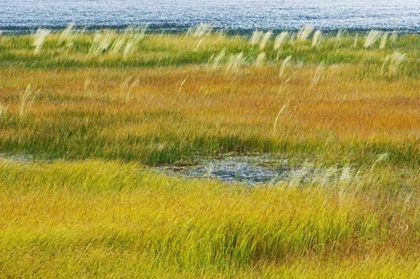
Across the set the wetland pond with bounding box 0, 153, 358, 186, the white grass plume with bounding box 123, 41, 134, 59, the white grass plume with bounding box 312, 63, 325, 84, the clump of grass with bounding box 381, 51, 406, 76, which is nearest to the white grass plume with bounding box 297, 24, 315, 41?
the white grass plume with bounding box 123, 41, 134, 59

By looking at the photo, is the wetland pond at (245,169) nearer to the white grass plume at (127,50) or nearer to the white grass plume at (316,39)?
the white grass plume at (127,50)

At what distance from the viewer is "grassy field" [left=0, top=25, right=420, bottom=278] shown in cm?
700

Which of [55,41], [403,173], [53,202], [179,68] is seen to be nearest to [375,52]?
[179,68]

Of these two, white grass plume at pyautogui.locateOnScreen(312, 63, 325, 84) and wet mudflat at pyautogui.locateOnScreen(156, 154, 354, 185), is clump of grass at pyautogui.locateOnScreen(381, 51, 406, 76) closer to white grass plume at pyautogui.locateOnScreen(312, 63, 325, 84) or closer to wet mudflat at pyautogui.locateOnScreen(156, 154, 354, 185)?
white grass plume at pyautogui.locateOnScreen(312, 63, 325, 84)

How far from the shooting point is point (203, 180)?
1016 centimetres

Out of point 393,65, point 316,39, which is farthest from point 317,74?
point 316,39

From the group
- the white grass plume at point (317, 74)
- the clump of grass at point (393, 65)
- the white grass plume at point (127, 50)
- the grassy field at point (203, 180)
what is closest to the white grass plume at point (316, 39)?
the grassy field at point (203, 180)

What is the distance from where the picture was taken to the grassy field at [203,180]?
7.00 metres

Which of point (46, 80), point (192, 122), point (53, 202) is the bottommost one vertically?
point (46, 80)

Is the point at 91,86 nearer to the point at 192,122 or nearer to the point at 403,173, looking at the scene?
the point at 192,122

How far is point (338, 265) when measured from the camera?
23.0 feet

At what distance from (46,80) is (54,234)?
1273 centimetres

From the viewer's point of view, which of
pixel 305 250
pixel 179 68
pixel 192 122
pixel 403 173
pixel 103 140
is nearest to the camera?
pixel 305 250

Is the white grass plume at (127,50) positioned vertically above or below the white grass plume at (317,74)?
below
